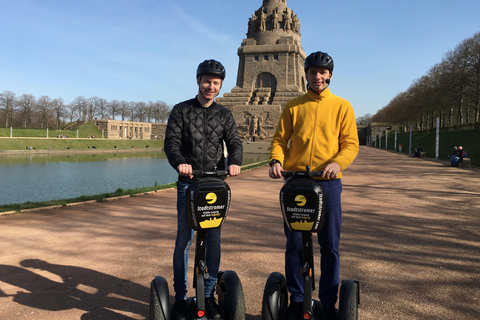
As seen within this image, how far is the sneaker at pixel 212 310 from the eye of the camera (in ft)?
8.60

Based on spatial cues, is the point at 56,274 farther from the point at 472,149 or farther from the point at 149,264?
the point at 472,149

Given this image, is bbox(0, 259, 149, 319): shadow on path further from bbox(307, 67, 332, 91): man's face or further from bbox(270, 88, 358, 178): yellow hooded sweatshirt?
bbox(307, 67, 332, 91): man's face

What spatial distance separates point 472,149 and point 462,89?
7.95 m

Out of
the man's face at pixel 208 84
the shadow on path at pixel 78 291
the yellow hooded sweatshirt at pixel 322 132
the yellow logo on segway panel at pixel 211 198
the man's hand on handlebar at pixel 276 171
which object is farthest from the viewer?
the shadow on path at pixel 78 291

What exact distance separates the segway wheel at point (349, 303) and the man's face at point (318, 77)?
1.51 meters

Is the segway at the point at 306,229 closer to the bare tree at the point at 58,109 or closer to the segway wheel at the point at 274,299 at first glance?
the segway wheel at the point at 274,299

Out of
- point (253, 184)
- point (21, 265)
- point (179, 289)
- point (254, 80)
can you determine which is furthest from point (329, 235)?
point (254, 80)

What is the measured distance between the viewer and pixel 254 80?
52.1m

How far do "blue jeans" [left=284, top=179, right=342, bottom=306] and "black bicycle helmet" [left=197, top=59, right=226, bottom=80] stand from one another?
116 centimetres

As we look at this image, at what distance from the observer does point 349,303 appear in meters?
2.54

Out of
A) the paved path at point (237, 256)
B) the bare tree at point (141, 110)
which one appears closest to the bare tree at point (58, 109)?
the bare tree at point (141, 110)

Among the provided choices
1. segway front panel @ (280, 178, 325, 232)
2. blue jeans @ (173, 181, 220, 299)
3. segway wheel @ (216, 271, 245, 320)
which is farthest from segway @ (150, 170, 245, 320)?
segway front panel @ (280, 178, 325, 232)

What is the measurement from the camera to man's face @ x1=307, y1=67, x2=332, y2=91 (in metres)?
2.79

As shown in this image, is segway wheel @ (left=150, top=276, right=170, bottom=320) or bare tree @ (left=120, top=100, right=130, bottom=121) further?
bare tree @ (left=120, top=100, right=130, bottom=121)
